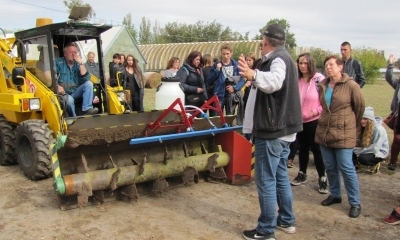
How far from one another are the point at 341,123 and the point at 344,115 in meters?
0.10

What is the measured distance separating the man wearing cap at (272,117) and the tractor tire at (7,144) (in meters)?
4.21

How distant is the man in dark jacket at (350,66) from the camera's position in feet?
24.7

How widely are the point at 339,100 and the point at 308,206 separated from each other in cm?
135

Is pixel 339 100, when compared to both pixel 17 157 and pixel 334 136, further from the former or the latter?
pixel 17 157

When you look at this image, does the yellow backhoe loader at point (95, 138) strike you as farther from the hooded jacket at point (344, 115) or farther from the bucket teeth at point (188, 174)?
the hooded jacket at point (344, 115)

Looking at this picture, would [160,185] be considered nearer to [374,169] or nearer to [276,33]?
[276,33]

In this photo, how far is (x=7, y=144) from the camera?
21.1 feet

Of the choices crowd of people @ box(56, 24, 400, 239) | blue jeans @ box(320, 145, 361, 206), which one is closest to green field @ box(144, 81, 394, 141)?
crowd of people @ box(56, 24, 400, 239)

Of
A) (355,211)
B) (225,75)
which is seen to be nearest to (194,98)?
(225,75)

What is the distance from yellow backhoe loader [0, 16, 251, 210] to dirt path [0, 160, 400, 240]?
0.65 ft

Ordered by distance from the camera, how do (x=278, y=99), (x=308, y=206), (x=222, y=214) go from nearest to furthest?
(x=278, y=99) → (x=222, y=214) → (x=308, y=206)

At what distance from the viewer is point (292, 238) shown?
Answer: 13.5 ft

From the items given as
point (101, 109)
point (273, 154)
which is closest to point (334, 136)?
point (273, 154)

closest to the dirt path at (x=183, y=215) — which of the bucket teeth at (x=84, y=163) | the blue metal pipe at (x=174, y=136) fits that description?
the bucket teeth at (x=84, y=163)
